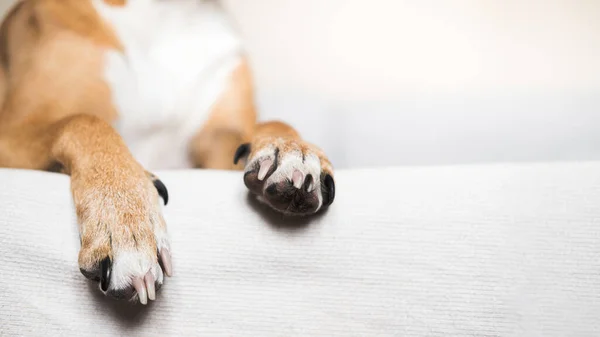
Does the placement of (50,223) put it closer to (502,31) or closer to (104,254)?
(104,254)

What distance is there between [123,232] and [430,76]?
1.33m

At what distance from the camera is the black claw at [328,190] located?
837mm

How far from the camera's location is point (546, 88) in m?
1.74

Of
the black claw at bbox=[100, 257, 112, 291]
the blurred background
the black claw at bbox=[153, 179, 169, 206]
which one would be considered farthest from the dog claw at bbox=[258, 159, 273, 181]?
the blurred background

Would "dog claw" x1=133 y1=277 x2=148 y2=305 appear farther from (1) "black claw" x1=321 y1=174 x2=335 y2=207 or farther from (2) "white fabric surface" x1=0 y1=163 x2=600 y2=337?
(1) "black claw" x1=321 y1=174 x2=335 y2=207

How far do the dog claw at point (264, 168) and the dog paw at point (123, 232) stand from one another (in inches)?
6.0

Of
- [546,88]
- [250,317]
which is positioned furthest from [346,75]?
[250,317]

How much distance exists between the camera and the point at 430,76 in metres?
1.84

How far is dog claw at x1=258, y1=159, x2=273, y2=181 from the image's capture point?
0.85 m

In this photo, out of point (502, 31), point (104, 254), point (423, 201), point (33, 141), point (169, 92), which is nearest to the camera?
point (104, 254)

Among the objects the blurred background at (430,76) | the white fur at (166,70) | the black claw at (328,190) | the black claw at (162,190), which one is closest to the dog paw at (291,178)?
the black claw at (328,190)

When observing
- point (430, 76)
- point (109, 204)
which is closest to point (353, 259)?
point (109, 204)

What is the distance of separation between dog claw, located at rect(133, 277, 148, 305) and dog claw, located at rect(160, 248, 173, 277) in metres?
0.05

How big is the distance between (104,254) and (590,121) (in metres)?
1.48
